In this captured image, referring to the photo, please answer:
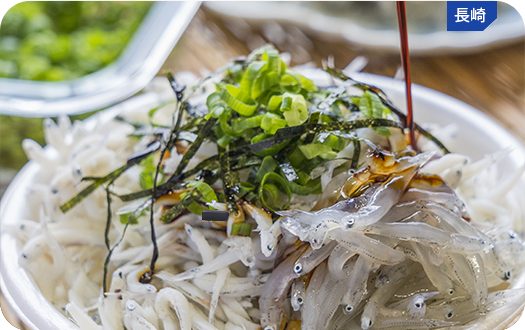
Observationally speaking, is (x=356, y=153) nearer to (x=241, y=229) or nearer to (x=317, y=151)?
(x=317, y=151)

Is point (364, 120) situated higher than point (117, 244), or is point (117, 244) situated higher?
point (364, 120)

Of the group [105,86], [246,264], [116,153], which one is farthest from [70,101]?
[246,264]

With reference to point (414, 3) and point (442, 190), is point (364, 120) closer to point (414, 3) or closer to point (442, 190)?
point (442, 190)

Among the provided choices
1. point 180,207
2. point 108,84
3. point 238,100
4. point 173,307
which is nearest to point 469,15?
point 238,100

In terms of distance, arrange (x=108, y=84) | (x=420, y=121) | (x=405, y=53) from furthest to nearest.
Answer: (x=108, y=84), (x=420, y=121), (x=405, y=53)

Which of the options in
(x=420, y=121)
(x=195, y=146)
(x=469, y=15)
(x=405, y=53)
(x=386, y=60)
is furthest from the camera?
(x=386, y=60)

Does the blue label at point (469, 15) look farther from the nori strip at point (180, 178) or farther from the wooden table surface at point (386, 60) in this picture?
the nori strip at point (180, 178)
